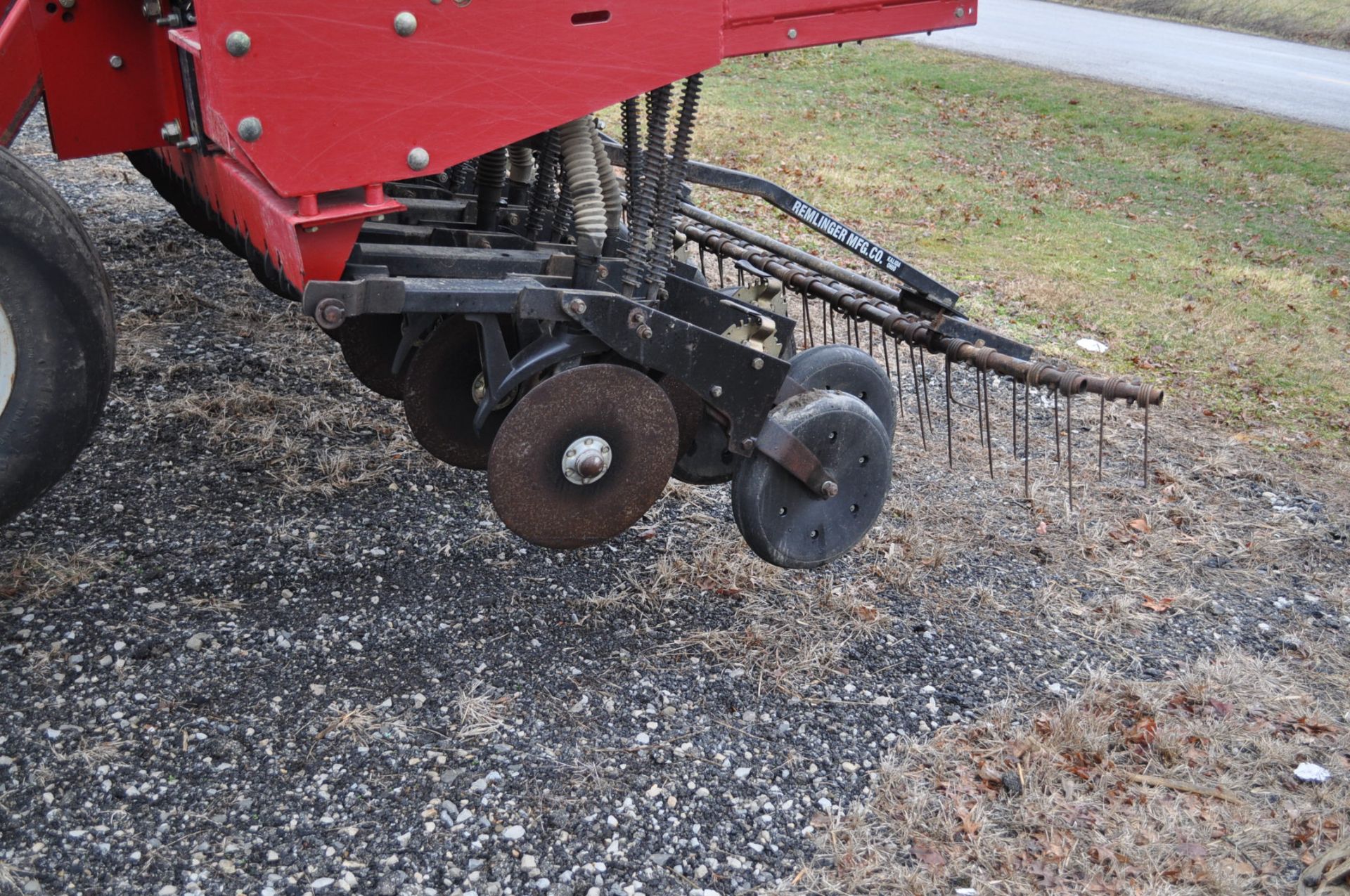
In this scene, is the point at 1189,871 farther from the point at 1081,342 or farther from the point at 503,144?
the point at 1081,342

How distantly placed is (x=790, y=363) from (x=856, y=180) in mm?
6188

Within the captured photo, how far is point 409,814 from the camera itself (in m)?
2.62

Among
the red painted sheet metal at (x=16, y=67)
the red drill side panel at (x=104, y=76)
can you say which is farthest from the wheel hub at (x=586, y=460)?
the red painted sheet metal at (x=16, y=67)

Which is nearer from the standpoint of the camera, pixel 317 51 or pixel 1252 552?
pixel 317 51

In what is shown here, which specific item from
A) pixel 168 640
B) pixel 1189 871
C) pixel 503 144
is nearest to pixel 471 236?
pixel 503 144

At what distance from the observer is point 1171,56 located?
50.6 feet

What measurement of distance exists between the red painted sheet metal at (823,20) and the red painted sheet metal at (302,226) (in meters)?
1.00

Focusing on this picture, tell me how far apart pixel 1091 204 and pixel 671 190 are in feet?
23.8

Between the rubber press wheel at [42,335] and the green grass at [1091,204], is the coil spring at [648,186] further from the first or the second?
the green grass at [1091,204]

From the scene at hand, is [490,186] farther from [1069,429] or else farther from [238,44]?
[1069,429]

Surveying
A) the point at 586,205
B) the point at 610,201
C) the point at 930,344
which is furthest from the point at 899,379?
the point at 586,205

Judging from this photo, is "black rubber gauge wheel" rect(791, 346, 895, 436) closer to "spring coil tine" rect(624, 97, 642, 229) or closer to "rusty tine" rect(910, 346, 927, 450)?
"rusty tine" rect(910, 346, 927, 450)

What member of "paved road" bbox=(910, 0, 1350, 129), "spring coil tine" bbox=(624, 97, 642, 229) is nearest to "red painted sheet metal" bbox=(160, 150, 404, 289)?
"spring coil tine" bbox=(624, 97, 642, 229)

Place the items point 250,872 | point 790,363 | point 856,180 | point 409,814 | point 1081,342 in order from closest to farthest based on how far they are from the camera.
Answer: point 250,872 → point 409,814 → point 790,363 → point 1081,342 → point 856,180
